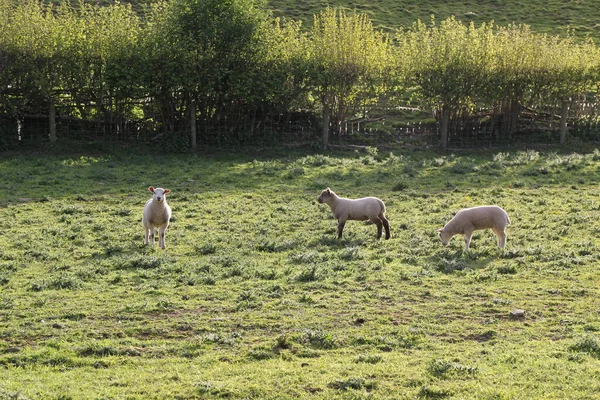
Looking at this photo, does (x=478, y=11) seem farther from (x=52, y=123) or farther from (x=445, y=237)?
(x=445, y=237)

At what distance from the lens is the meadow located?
11.4 meters

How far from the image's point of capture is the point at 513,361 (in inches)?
468

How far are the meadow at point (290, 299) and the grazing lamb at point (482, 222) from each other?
0.44 meters

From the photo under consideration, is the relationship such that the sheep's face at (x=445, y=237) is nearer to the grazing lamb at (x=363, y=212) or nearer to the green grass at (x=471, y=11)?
the grazing lamb at (x=363, y=212)

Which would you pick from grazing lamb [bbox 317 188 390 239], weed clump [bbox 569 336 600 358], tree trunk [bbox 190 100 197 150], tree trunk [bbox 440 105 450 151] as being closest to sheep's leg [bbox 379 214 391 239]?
grazing lamb [bbox 317 188 390 239]

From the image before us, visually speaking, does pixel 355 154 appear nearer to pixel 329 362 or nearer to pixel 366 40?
pixel 366 40

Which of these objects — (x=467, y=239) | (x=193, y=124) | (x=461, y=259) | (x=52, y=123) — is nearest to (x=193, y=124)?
(x=193, y=124)

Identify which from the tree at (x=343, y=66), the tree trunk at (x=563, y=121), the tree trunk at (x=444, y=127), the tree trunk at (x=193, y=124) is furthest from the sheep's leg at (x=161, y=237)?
the tree trunk at (x=563, y=121)

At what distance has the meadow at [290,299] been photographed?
11.4 m

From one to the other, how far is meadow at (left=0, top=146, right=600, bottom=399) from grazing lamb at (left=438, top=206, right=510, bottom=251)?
17.3 inches

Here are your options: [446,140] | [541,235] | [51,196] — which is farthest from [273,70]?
[541,235]

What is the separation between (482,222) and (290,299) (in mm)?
6544

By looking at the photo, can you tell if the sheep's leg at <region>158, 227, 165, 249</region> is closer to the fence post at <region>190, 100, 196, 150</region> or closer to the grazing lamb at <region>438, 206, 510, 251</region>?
the grazing lamb at <region>438, 206, 510, 251</region>

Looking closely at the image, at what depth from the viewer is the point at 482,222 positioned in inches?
778
